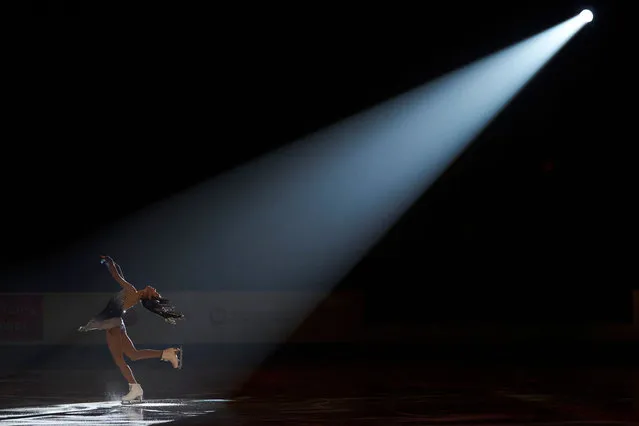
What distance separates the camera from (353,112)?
36594 millimetres

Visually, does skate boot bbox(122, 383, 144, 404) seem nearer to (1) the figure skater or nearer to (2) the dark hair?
(1) the figure skater

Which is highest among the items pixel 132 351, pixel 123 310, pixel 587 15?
pixel 587 15

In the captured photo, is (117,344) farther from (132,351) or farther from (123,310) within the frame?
(123,310)

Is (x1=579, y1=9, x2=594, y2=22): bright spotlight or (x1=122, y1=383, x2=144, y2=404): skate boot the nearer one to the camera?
(x1=122, y1=383, x2=144, y2=404): skate boot

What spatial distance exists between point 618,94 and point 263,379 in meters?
21.0

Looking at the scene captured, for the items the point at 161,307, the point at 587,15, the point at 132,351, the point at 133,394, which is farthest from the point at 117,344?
the point at 587,15

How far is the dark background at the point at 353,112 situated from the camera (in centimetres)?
3209

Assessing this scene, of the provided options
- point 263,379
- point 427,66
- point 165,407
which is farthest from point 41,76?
point 165,407

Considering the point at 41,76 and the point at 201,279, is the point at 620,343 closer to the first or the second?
the point at 201,279

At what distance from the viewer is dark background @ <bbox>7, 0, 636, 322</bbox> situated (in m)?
32.1

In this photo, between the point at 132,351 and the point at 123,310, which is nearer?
the point at 123,310

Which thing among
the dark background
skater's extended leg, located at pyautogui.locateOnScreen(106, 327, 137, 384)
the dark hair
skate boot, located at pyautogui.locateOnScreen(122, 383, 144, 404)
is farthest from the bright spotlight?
skate boot, located at pyautogui.locateOnScreen(122, 383, 144, 404)

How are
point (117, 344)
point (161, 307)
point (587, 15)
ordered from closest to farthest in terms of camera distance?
point (161, 307) < point (117, 344) < point (587, 15)

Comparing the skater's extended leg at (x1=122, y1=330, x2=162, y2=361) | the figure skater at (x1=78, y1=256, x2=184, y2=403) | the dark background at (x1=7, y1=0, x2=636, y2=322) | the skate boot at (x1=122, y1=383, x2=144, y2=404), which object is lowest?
the skate boot at (x1=122, y1=383, x2=144, y2=404)
